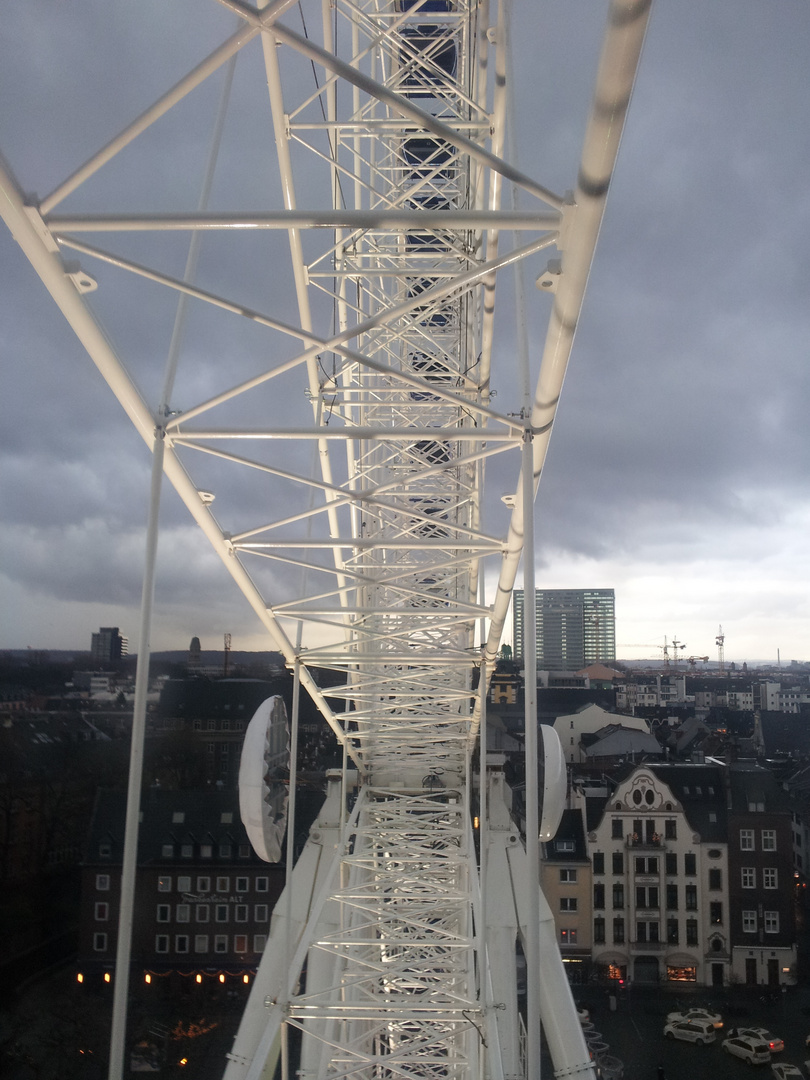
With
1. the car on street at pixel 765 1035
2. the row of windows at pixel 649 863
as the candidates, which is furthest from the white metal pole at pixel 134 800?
the row of windows at pixel 649 863

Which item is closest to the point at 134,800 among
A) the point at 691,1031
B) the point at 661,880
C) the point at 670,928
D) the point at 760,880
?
the point at 691,1031

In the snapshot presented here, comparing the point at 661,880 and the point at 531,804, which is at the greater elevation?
the point at 531,804

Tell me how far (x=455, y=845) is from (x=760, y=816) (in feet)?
58.2

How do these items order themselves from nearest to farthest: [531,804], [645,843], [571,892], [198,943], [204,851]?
[531,804]
[198,943]
[204,851]
[571,892]
[645,843]

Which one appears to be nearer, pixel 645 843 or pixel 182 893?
pixel 182 893

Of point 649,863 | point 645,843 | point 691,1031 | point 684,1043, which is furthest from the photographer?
point 645,843

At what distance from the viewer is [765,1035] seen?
20.1 m

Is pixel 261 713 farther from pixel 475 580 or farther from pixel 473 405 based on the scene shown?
pixel 473 405

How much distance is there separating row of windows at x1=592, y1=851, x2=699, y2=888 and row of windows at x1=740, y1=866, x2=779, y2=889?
4.44ft

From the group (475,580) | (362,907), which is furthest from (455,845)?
(475,580)

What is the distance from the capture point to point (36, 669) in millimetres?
24641

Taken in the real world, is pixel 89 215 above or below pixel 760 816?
above

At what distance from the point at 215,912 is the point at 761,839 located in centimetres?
1547

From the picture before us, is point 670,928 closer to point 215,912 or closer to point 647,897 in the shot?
point 647,897
